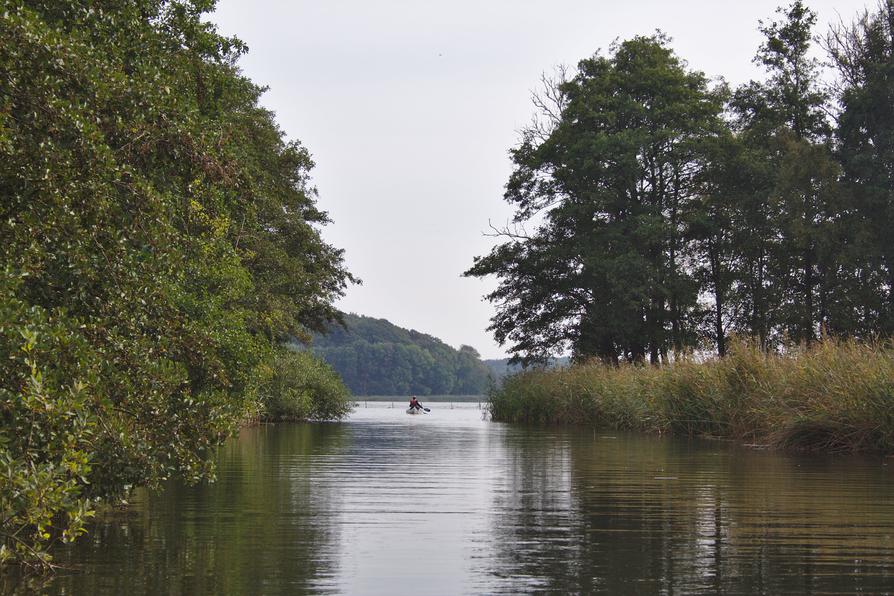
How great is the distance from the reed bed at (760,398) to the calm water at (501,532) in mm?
2584

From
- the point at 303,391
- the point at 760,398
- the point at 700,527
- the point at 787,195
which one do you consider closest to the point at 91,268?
the point at 700,527

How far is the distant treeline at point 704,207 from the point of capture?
4162 centimetres

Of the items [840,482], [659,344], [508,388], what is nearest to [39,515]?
[840,482]

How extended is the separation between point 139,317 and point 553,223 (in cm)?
4312

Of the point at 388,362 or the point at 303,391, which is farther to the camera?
the point at 388,362

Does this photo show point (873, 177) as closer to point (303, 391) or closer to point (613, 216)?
point (613, 216)

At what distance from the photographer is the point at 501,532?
8.73 metres

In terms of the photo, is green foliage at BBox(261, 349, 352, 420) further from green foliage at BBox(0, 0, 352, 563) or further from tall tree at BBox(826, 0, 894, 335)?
green foliage at BBox(0, 0, 352, 563)

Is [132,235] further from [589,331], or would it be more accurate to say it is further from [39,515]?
[589,331]

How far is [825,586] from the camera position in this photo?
6.38m

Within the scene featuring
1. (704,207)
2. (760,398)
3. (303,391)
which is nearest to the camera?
(760,398)

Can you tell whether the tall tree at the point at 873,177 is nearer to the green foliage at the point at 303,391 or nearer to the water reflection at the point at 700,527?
the green foliage at the point at 303,391

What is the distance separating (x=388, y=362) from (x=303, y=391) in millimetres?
76079

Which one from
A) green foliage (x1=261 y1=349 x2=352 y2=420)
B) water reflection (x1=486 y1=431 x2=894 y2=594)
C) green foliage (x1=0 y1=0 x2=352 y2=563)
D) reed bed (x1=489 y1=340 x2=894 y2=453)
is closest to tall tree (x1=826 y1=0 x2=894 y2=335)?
reed bed (x1=489 y1=340 x2=894 y2=453)
